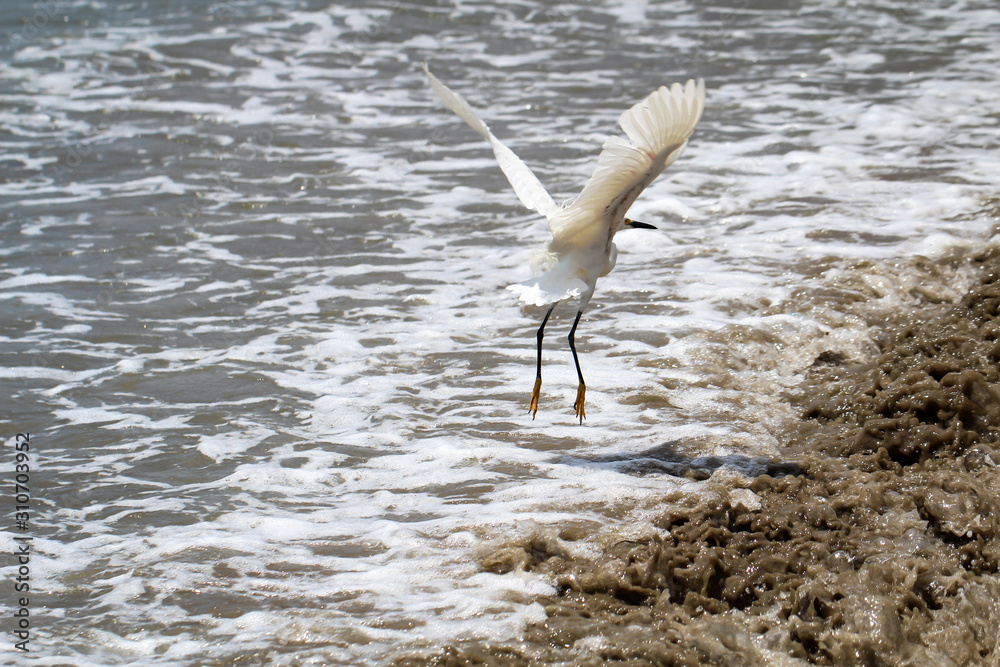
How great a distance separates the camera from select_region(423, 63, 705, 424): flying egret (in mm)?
3096

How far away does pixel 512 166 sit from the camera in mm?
4246

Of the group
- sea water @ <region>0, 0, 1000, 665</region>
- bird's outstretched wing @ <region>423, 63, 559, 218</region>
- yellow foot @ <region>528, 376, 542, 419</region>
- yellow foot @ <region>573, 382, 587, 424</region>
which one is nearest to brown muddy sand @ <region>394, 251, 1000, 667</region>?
sea water @ <region>0, 0, 1000, 665</region>

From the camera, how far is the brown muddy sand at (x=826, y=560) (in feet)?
8.45

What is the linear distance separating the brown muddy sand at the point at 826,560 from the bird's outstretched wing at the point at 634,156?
1.15 metres

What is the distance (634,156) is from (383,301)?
2679 mm

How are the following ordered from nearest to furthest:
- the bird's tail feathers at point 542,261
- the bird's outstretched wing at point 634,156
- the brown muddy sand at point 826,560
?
the brown muddy sand at point 826,560 < the bird's outstretched wing at point 634,156 < the bird's tail feathers at point 542,261

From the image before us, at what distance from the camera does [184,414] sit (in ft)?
14.3

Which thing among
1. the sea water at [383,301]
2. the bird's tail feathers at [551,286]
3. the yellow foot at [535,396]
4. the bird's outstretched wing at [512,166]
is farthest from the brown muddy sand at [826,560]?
the bird's outstretched wing at [512,166]

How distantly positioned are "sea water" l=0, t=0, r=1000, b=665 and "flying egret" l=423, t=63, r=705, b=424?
2.39 feet

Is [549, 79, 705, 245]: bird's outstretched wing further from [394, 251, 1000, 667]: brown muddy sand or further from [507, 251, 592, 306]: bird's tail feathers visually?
[394, 251, 1000, 667]: brown muddy sand

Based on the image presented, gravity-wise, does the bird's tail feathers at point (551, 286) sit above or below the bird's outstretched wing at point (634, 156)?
below

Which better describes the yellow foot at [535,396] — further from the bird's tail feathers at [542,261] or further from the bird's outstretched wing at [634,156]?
the bird's outstretched wing at [634,156]

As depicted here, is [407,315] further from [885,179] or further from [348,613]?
[885,179]

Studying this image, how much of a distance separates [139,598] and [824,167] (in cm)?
→ 622
